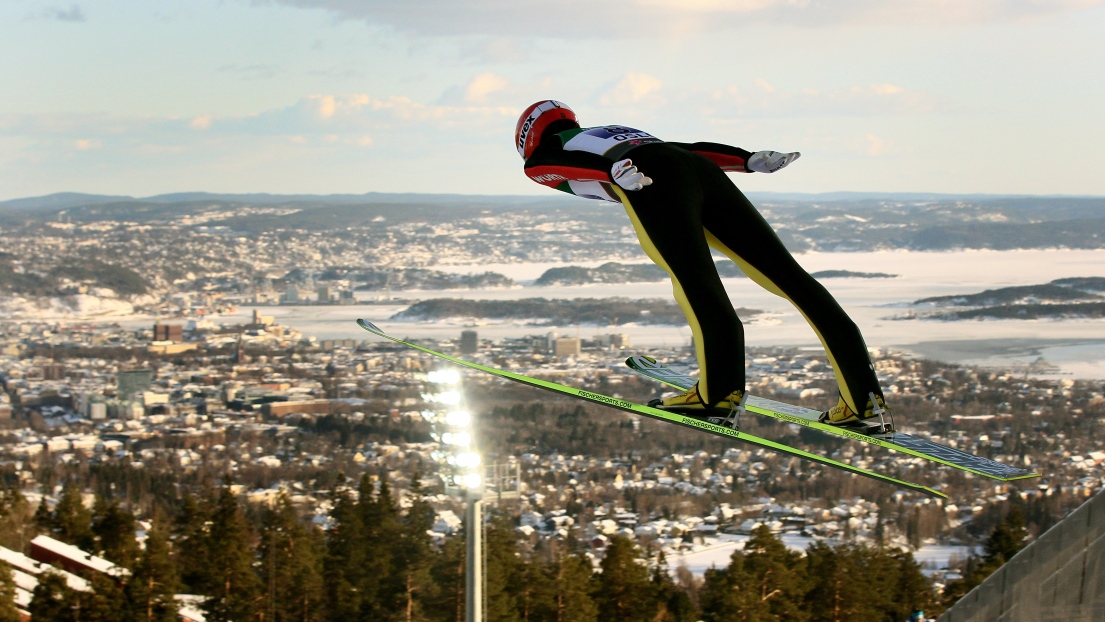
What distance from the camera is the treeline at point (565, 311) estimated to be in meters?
55.6

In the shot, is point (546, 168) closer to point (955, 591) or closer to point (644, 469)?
point (955, 591)

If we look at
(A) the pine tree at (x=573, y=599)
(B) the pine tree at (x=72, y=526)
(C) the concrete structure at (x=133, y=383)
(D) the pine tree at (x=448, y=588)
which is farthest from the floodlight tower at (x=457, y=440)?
(C) the concrete structure at (x=133, y=383)

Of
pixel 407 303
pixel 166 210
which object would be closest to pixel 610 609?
pixel 407 303

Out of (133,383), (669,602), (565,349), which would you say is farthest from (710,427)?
(133,383)

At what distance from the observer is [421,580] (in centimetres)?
1986

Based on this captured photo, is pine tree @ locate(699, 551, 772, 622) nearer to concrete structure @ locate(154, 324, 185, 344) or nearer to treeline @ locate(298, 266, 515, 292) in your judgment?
treeline @ locate(298, 266, 515, 292)

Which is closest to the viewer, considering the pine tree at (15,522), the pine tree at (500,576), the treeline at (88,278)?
the pine tree at (500,576)

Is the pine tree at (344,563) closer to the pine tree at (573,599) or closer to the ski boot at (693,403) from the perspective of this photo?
the pine tree at (573,599)

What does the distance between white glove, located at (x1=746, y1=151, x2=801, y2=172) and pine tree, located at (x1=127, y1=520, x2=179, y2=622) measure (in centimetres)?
1622

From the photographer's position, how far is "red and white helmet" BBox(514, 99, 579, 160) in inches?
170

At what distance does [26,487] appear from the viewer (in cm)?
5103

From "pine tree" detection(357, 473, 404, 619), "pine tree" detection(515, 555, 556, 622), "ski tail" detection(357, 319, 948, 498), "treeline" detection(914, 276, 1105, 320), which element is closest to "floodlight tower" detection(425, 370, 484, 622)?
"pine tree" detection(515, 555, 556, 622)

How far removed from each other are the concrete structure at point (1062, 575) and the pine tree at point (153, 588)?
15959 millimetres

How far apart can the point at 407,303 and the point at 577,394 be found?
7654 centimetres
